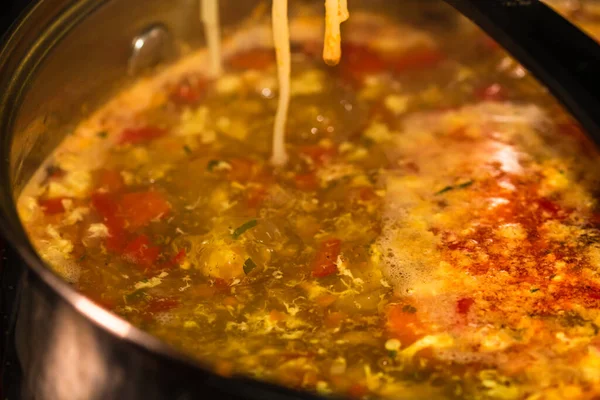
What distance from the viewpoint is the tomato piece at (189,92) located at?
2496 mm

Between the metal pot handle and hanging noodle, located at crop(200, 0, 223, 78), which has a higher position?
the metal pot handle

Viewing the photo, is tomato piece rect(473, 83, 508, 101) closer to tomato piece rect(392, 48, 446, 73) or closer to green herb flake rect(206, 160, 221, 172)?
tomato piece rect(392, 48, 446, 73)

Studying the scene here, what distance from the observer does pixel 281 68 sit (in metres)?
2.16

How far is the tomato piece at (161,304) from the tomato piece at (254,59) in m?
1.17

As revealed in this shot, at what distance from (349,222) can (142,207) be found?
1.90 feet

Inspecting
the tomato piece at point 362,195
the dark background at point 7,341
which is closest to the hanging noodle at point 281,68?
the tomato piece at point 362,195

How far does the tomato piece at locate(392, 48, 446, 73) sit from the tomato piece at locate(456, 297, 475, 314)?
3.80 feet

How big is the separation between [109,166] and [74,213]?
9.3 inches

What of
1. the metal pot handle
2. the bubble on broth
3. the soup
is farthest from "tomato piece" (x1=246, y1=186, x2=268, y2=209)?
the metal pot handle

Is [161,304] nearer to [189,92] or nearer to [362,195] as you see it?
[362,195]

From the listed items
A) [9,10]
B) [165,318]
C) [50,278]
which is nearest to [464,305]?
[165,318]

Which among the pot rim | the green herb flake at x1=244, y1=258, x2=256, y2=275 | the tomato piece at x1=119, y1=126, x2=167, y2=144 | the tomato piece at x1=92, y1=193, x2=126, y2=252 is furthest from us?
the tomato piece at x1=119, y1=126, x2=167, y2=144

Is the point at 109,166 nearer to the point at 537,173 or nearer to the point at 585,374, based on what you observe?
the point at 537,173

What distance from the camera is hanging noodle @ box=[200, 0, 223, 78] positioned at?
8.02 feet
